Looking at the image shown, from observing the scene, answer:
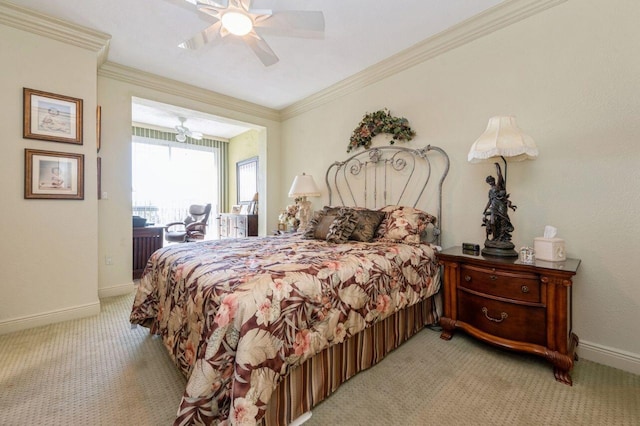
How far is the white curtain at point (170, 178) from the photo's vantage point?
6.47 meters

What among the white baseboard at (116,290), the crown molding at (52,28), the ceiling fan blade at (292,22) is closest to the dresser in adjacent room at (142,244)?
the white baseboard at (116,290)

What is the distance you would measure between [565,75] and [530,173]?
2.49ft

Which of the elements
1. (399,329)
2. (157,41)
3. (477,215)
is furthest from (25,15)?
(477,215)

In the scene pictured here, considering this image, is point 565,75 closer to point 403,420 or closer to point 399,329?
point 399,329

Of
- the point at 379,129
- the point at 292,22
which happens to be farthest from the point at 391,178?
the point at 292,22

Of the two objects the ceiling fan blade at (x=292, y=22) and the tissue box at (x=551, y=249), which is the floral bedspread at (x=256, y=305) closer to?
the tissue box at (x=551, y=249)

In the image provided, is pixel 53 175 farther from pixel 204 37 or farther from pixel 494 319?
pixel 494 319

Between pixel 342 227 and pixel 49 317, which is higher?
pixel 342 227

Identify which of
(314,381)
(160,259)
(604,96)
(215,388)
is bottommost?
(314,381)

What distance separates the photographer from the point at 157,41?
287cm

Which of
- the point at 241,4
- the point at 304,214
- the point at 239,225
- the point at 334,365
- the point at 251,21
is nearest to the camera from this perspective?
the point at 334,365

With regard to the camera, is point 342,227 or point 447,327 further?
point 342,227

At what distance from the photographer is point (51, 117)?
2.60 meters

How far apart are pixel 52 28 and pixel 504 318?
4.56 metres
